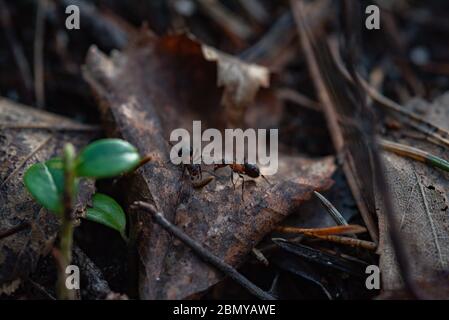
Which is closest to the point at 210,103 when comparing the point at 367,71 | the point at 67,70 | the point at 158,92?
the point at 158,92

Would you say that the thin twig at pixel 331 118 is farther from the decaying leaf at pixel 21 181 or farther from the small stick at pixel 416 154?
the decaying leaf at pixel 21 181

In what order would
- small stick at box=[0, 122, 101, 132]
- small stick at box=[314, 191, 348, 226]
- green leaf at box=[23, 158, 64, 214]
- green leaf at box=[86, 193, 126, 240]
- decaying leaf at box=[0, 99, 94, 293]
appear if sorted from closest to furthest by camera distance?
green leaf at box=[23, 158, 64, 214] < decaying leaf at box=[0, 99, 94, 293] < green leaf at box=[86, 193, 126, 240] < small stick at box=[314, 191, 348, 226] < small stick at box=[0, 122, 101, 132]

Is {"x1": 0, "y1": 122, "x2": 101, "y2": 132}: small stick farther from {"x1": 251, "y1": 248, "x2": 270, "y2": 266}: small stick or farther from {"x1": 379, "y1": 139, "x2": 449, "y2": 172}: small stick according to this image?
{"x1": 379, "y1": 139, "x2": 449, "y2": 172}: small stick

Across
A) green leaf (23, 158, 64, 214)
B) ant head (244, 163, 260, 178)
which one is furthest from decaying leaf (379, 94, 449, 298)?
green leaf (23, 158, 64, 214)

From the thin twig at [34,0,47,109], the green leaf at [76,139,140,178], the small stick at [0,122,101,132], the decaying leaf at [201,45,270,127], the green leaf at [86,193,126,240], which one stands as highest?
the thin twig at [34,0,47,109]
